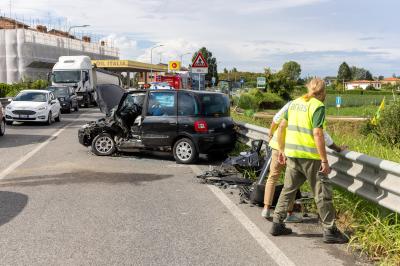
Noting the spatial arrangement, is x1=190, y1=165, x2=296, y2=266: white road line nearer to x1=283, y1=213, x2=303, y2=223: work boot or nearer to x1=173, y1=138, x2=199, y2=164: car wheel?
x1=283, y1=213, x2=303, y2=223: work boot

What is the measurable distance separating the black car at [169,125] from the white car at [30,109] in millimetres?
9163

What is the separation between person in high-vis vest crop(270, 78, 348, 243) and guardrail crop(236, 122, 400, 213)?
1.68ft

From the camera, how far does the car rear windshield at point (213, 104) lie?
1104 cm

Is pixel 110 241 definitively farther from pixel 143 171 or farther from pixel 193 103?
pixel 193 103

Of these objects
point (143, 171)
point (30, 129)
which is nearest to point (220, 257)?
point (143, 171)

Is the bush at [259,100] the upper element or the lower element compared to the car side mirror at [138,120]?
lower

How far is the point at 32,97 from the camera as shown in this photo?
22219 millimetres

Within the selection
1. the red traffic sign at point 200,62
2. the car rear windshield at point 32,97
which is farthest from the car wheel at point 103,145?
the car rear windshield at point 32,97

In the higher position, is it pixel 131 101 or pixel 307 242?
pixel 131 101

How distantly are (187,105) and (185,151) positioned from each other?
38.8 inches

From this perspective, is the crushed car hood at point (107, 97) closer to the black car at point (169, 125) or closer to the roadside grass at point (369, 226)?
the black car at point (169, 125)

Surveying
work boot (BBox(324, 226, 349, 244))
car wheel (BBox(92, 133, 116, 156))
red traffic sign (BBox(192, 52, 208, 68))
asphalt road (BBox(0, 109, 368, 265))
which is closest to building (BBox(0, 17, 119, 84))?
red traffic sign (BBox(192, 52, 208, 68))

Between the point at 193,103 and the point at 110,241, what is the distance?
19.8 ft

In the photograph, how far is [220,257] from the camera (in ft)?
16.1
